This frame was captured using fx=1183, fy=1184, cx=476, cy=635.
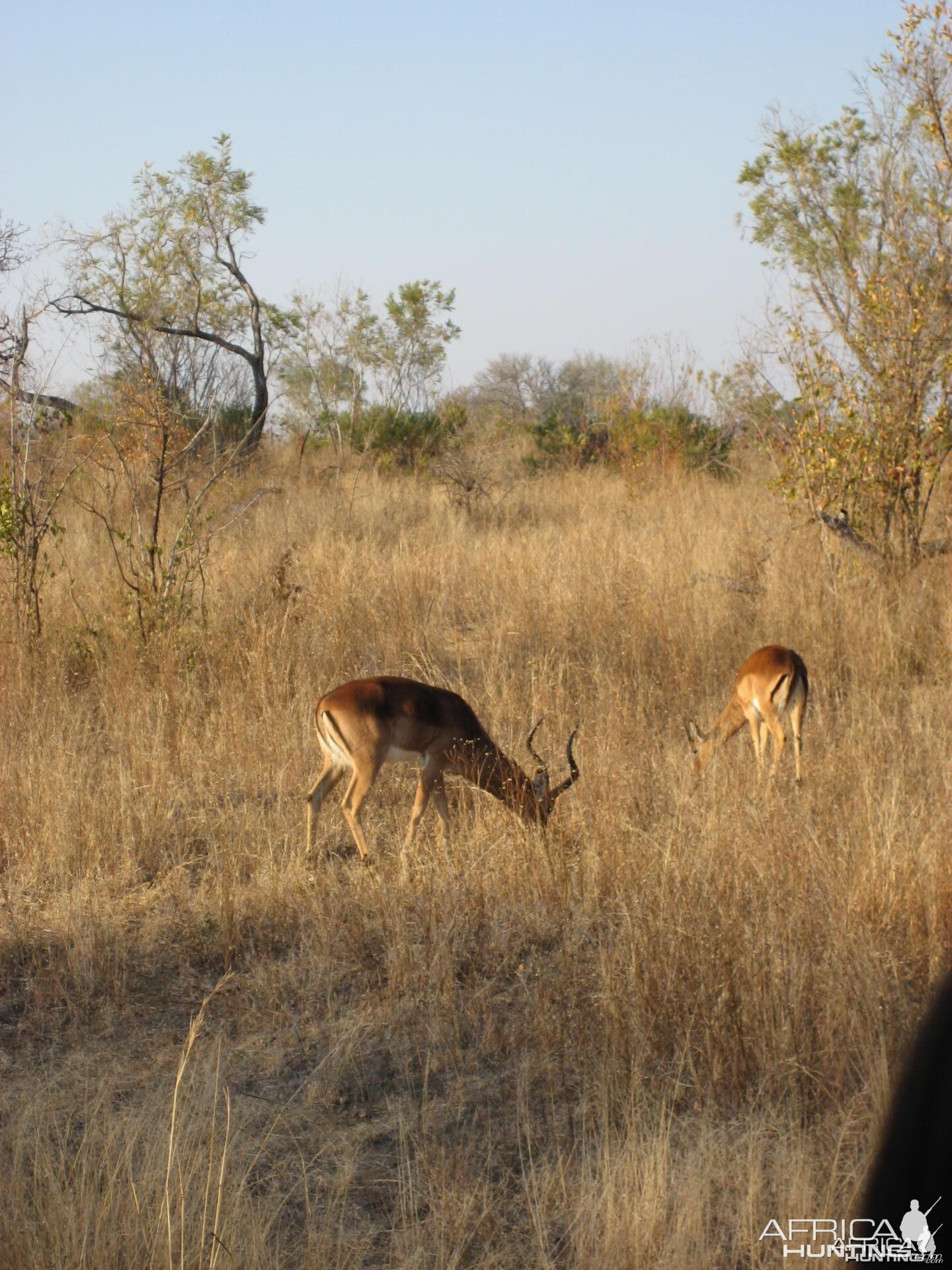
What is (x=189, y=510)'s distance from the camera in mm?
8125

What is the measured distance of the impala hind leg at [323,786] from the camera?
5695mm

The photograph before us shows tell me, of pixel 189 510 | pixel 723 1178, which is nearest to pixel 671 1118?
pixel 723 1178

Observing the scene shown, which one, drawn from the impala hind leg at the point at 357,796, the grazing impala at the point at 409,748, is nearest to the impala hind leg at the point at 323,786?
the grazing impala at the point at 409,748

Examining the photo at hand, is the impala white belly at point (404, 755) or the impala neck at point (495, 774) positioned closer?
the impala neck at point (495, 774)

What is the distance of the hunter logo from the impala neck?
9.22 feet

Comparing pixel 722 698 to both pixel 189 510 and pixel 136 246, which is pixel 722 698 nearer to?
pixel 189 510

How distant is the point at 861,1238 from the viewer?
173cm

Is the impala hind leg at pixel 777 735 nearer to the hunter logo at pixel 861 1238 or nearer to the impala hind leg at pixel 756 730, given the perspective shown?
the impala hind leg at pixel 756 730

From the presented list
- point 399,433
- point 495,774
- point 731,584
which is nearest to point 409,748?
point 495,774

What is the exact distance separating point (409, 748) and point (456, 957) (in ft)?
5.33

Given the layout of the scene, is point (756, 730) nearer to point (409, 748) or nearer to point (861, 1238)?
point (409, 748)

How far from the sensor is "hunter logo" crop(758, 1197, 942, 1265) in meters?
1.35

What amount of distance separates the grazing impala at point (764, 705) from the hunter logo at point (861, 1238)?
3754mm

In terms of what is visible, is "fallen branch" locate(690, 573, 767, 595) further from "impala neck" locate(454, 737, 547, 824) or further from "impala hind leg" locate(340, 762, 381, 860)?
"impala hind leg" locate(340, 762, 381, 860)
